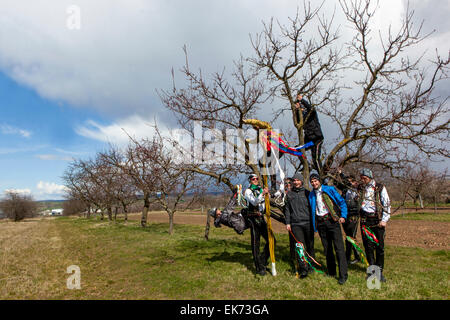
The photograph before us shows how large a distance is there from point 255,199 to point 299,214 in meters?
1.13

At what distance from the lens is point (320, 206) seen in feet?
19.0

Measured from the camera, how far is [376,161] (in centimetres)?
720

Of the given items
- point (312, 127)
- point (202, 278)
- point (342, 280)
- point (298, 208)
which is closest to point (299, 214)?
point (298, 208)

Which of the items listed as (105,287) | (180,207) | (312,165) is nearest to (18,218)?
(180,207)

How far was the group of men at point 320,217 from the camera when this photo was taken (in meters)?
5.61

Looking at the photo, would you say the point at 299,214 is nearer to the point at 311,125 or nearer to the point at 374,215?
the point at 374,215

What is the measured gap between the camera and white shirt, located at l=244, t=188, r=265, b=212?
5832mm

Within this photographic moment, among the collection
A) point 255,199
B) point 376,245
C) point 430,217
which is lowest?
point 430,217

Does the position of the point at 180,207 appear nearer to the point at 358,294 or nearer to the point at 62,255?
the point at 62,255

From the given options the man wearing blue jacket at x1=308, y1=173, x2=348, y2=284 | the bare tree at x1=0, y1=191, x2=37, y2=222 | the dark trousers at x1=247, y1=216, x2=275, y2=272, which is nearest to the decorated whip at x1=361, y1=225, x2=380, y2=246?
the man wearing blue jacket at x1=308, y1=173, x2=348, y2=284

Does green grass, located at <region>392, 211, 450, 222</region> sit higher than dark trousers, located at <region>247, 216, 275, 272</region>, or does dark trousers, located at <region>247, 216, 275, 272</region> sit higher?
dark trousers, located at <region>247, 216, 275, 272</region>

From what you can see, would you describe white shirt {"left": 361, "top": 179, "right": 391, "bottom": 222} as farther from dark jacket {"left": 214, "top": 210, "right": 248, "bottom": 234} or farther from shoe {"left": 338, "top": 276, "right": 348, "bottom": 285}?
dark jacket {"left": 214, "top": 210, "right": 248, "bottom": 234}

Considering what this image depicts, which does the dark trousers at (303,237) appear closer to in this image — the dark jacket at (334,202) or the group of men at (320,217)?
the group of men at (320,217)

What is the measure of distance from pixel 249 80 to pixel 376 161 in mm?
4401
